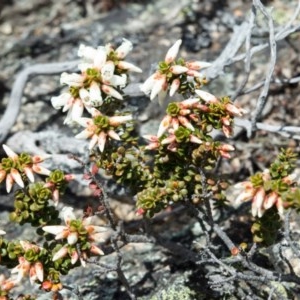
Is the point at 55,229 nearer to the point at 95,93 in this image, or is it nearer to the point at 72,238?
the point at 72,238

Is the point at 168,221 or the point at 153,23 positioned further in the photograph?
the point at 153,23

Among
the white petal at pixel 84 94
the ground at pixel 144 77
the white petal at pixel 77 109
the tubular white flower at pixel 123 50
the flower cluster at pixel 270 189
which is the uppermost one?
the tubular white flower at pixel 123 50

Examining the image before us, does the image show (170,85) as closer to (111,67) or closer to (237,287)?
(111,67)

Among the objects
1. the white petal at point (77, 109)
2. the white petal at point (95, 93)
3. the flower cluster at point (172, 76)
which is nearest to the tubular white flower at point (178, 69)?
the flower cluster at point (172, 76)

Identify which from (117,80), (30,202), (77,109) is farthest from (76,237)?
(117,80)

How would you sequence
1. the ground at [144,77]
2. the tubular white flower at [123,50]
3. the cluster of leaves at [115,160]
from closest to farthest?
1. the cluster of leaves at [115,160]
2. the tubular white flower at [123,50]
3. the ground at [144,77]

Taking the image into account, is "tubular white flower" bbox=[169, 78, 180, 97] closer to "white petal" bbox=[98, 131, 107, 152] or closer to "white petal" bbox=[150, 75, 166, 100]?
"white petal" bbox=[150, 75, 166, 100]

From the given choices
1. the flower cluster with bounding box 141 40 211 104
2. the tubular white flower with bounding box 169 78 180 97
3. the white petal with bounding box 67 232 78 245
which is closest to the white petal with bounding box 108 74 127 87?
the flower cluster with bounding box 141 40 211 104

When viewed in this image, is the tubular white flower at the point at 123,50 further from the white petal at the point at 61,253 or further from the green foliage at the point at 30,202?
the white petal at the point at 61,253

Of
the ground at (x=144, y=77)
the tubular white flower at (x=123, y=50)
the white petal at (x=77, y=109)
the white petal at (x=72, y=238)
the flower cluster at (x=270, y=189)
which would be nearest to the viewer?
the flower cluster at (x=270, y=189)

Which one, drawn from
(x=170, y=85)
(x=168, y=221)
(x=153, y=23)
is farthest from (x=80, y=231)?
(x=153, y=23)

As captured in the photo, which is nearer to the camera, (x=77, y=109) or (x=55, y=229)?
(x=55, y=229)
